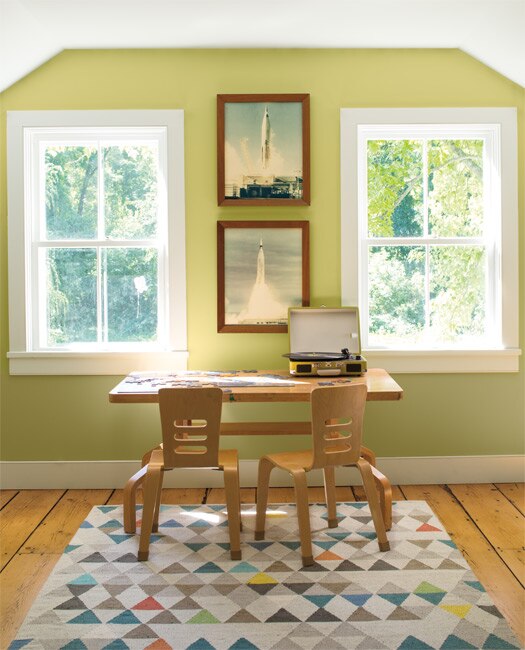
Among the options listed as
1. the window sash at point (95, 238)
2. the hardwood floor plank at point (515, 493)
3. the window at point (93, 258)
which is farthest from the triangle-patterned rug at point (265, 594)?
the window sash at point (95, 238)

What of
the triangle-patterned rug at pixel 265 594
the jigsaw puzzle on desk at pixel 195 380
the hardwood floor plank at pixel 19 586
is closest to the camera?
the triangle-patterned rug at pixel 265 594

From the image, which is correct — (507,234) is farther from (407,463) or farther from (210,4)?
(210,4)

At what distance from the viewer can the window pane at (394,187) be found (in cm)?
454

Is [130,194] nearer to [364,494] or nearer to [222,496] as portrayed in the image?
[222,496]

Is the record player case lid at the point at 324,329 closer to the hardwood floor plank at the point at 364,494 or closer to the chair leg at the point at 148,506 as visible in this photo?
the hardwood floor plank at the point at 364,494

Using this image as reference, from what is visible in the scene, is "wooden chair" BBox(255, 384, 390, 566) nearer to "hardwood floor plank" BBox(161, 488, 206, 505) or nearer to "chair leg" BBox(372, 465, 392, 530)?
"chair leg" BBox(372, 465, 392, 530)

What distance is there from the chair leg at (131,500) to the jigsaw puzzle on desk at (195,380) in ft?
1.43

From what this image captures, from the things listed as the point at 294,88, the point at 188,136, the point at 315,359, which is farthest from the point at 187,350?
the point at 294,88

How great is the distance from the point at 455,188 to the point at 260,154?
1275 millimetres

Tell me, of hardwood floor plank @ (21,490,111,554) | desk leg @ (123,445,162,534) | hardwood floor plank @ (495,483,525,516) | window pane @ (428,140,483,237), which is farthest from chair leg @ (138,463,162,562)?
window pane @ (428,140,483,237)

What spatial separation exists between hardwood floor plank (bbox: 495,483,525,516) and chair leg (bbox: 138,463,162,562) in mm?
2092

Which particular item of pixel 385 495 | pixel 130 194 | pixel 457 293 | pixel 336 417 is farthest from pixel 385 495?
pixel 130 194

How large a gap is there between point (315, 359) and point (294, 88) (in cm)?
171

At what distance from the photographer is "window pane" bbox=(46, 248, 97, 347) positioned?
4.55 m
